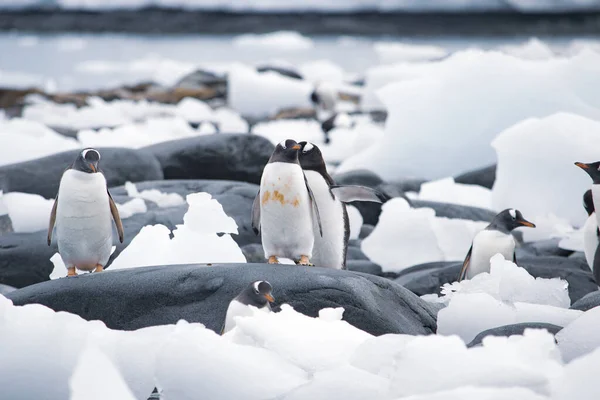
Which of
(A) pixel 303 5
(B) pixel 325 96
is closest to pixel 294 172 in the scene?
(B) pixel 325 96

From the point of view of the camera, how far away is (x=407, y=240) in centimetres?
513

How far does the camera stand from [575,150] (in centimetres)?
601

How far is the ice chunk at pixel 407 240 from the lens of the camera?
5031mm

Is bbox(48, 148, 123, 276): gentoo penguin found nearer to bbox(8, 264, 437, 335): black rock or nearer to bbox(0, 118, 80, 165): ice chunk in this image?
bbox(8, 264, 437, 335): black rock

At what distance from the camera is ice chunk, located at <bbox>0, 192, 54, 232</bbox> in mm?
4523

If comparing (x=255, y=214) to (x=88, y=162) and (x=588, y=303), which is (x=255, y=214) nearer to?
(x=88, y=162)

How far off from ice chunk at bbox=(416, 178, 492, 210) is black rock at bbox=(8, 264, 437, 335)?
3.80m

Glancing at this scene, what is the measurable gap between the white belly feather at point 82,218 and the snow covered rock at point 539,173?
3.43 metres

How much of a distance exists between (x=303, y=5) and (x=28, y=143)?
154ft

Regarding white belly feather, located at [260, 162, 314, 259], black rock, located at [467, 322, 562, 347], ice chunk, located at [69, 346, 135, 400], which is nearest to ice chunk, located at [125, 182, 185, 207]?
white belly feather, located at [260, 162, 314, 259]

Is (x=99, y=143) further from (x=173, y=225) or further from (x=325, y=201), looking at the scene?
(x=325, y=201)

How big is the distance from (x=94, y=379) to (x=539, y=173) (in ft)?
16.8

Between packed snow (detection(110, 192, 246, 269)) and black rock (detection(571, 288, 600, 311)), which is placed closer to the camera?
black rock (detection(571, 288, 600, 311))

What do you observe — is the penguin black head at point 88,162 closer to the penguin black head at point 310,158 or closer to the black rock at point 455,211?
the penguin black head at point 310,158
